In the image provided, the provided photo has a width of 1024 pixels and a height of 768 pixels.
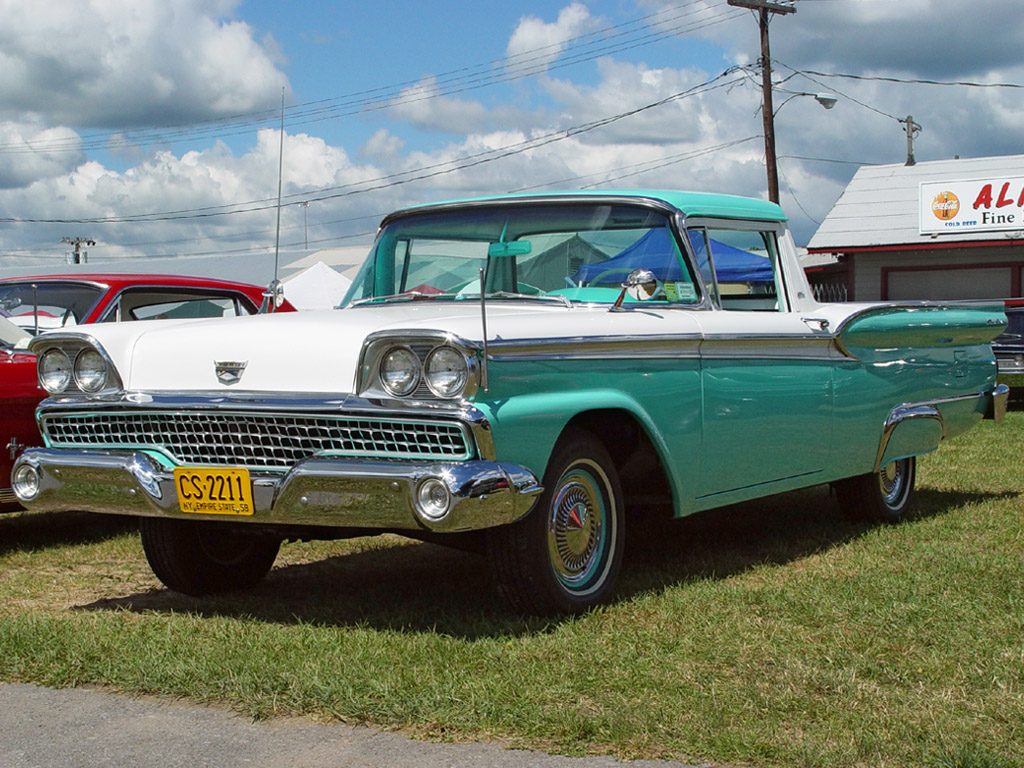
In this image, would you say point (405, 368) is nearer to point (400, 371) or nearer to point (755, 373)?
point (400, 371)

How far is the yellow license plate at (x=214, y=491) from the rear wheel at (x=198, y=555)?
1.80ft

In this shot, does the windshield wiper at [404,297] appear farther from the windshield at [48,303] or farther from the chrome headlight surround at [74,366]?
the windshield at [48,303]

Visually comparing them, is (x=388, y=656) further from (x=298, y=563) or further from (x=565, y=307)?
(x=298, y=563)

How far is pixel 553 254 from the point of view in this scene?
20.4 ft

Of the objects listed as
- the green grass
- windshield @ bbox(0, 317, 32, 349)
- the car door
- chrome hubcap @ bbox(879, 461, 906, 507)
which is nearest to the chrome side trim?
the car door

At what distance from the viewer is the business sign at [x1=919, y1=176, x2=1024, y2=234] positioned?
29203 millimetres

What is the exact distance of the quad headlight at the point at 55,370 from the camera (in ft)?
18.5

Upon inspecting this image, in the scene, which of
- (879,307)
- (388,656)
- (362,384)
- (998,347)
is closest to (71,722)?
(388,656)

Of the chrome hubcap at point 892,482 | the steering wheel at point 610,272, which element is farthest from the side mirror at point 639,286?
the chrome hubcap at point 892,482

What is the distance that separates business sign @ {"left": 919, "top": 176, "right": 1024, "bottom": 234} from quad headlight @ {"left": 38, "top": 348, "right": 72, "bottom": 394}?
26319 mm

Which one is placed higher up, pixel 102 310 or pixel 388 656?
pixel 102 310

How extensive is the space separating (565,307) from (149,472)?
5.87 feet

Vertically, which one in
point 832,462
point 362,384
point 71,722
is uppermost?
point 362,384

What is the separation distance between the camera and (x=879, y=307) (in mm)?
7383
